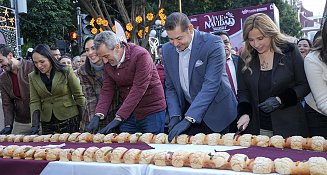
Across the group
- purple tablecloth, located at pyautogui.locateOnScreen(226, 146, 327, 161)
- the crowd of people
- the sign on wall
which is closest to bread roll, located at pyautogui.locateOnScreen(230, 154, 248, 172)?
purple tablecloth, located at pyautogui.locateOnScreen(226, 146, 327, 161)

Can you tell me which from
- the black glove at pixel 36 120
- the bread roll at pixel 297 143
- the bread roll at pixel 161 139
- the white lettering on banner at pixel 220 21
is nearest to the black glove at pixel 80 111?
the black glove at pixel 36 120

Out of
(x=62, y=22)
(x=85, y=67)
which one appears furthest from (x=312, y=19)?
(x=85, y=67)

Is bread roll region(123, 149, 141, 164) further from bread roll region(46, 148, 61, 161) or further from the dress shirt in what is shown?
the dress shirt

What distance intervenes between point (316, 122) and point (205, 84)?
0.75 meters

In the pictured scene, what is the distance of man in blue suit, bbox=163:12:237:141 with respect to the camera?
105 inches

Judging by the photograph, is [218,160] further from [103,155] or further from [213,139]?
[103,155]

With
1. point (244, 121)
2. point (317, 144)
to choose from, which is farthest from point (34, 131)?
point (317, 144)

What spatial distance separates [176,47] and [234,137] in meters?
0.76

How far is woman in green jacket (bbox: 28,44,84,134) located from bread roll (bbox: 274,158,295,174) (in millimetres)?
2378

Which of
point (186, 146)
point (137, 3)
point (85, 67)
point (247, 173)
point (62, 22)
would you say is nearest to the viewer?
point (247, 173)

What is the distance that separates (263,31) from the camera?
2.65m

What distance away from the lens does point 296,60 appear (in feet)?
8.88

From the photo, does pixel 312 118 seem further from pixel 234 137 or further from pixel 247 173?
pixel 247 173

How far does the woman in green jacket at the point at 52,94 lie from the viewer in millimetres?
3660
